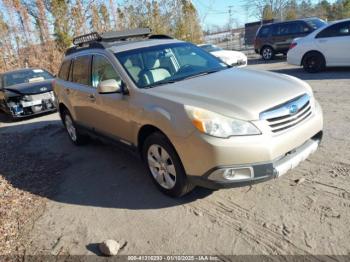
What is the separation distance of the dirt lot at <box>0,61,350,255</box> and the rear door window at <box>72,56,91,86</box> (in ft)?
4.46

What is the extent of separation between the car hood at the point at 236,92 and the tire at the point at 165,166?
0.52 metres

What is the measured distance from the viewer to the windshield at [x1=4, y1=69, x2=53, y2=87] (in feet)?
37.8

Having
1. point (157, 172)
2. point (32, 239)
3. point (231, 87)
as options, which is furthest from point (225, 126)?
point (32, 239)

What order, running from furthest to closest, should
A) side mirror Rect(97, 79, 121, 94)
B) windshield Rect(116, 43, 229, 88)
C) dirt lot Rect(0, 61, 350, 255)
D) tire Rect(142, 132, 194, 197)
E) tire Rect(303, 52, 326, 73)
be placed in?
tire Rect(303, 52, 326, 73) < windshield Rect(116, 43, 229, 88) < side mirror Rect(97, 79, 121, 94) < tire Rect(142, 132, 194, 197) < dirt lot Rect(0, 61, 350, 255)

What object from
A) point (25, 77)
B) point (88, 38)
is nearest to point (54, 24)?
point (25, 77)

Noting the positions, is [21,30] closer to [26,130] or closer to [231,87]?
[26,130]

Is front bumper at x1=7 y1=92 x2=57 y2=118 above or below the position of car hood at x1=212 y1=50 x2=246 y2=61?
below

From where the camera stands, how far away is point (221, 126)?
10.8 feet

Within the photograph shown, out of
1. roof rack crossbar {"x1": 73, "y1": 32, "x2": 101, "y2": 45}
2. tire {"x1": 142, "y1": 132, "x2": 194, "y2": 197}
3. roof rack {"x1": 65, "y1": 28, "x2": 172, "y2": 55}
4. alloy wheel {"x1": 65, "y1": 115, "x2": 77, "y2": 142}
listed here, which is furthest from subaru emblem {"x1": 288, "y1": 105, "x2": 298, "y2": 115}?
alloy wheel {"x1": 65, "y1": 115, "x2": 77, "y2": 142}

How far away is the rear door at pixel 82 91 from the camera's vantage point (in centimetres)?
543

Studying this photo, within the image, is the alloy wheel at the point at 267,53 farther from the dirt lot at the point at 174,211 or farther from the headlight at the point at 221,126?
the headlight at the point at 221,126

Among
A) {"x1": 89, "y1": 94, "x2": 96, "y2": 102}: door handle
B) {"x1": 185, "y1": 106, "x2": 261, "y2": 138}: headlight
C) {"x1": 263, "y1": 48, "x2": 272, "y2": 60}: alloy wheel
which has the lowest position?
{"x1": 263, "y1": 48, "x2": 272, "y2": 60}: alloy wheel

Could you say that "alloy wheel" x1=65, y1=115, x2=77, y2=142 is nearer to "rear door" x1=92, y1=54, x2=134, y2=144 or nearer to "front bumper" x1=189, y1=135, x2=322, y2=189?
"rear door" x1=92, y1=54, x2=134, y2=144

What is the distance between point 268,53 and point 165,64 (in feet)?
44.0
